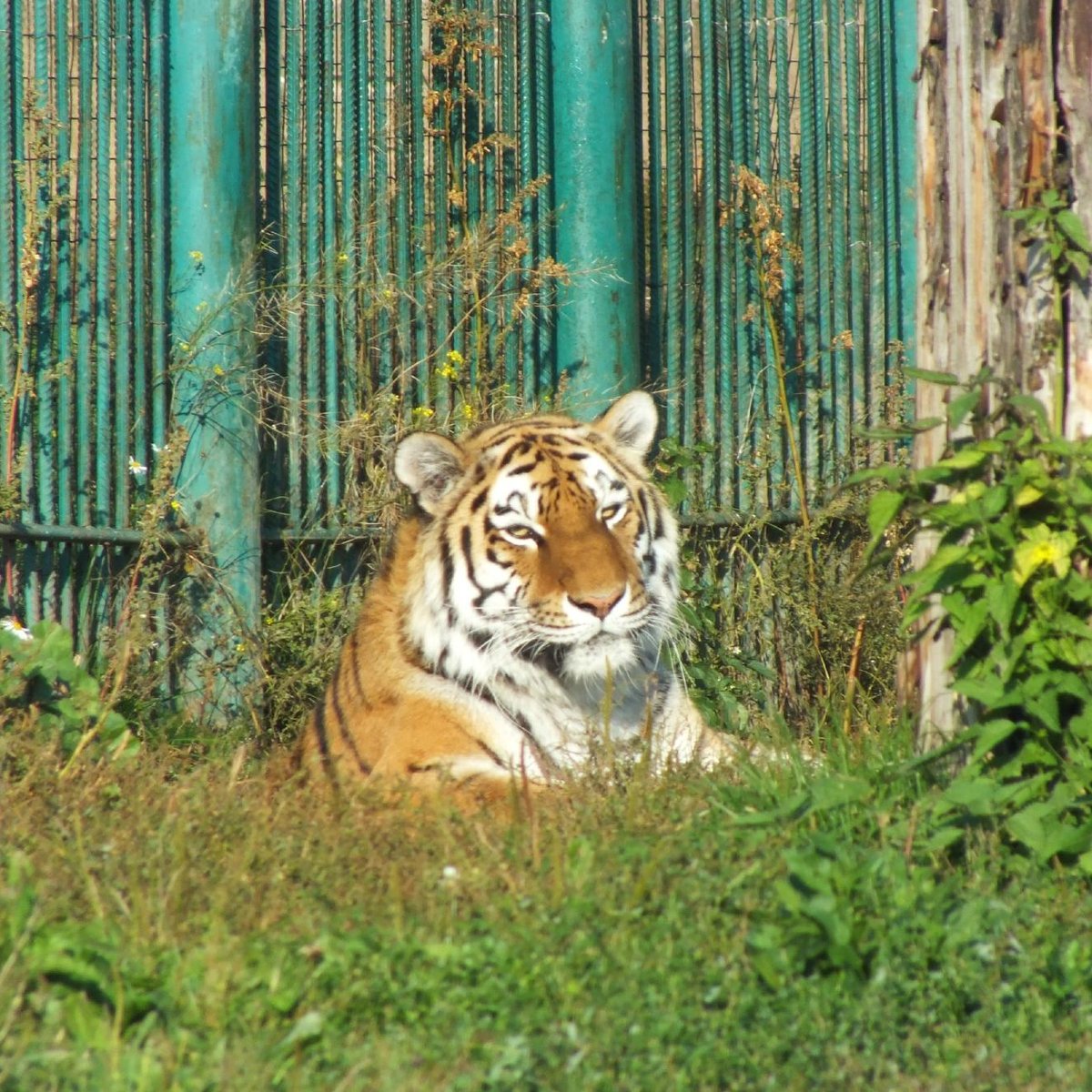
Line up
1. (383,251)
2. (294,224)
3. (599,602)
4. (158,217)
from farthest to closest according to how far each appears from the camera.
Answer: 1. (383,251)
2. (294,224)
3. (158,217)
4. (599,602)

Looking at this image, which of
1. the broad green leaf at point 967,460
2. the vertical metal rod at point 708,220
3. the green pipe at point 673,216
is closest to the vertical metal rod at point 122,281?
the green pipe at point 673,216

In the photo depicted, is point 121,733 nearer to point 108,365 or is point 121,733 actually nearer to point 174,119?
point 108,365

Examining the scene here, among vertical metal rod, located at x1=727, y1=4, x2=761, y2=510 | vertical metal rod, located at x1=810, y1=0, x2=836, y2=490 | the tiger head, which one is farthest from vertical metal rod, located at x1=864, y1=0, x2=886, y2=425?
the tiger head

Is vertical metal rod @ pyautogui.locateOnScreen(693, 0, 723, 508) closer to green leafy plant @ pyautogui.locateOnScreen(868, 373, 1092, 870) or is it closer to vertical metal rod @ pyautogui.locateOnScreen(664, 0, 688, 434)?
vertical metal rod @ pyautogui.locateOnScreen(664, 0, 688, 434)

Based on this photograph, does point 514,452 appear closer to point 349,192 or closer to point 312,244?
point 312,244

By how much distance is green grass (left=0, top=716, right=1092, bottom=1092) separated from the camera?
302 cm

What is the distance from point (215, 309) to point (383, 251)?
0.74 m

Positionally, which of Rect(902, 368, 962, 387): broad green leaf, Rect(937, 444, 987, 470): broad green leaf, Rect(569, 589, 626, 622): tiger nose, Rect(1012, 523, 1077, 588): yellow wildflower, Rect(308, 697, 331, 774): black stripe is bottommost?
Rect(308, 697, 331, 774): black stripe

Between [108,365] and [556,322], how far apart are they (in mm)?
1772

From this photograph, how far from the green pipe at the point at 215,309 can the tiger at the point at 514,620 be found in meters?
1.19

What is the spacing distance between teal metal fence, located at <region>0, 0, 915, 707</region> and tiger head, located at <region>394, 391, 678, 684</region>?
1.43m

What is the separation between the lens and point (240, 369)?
6.44 m

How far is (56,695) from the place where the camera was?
509 cm

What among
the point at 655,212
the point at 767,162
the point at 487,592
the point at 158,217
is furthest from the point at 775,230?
the point at 487,592
